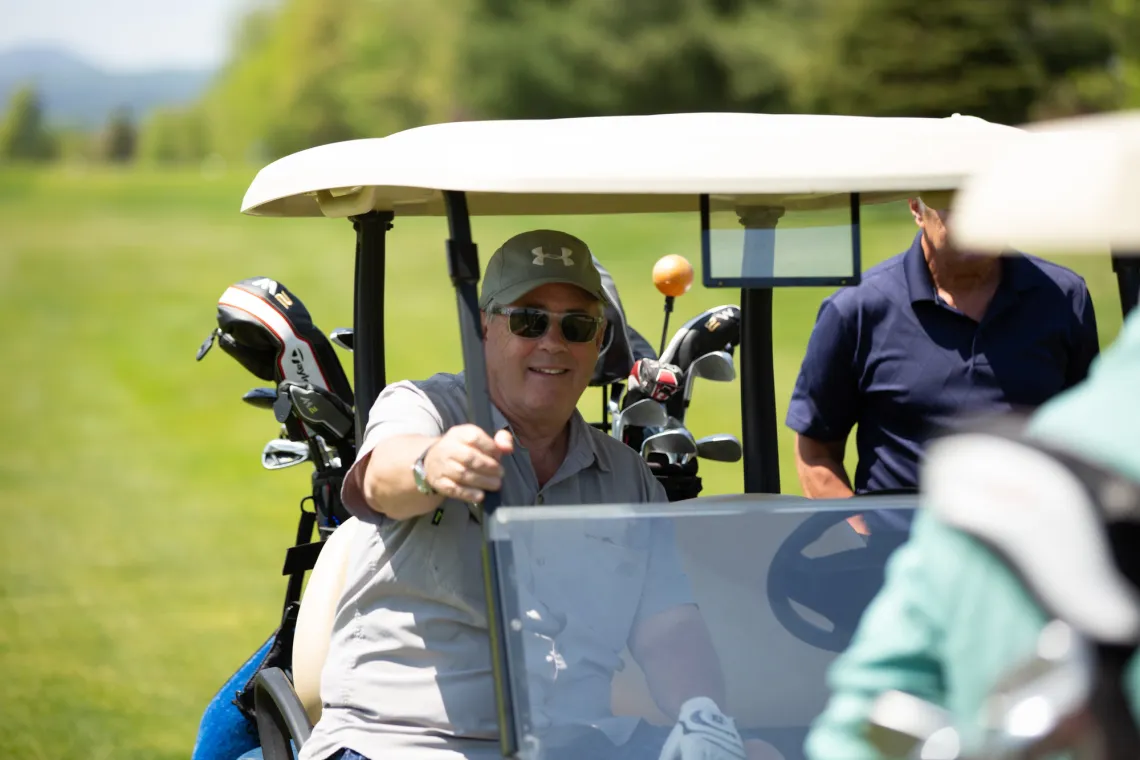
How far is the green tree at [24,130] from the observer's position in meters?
82.6

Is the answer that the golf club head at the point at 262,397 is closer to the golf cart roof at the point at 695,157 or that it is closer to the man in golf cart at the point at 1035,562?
the golf cart roof at the point at 695,157

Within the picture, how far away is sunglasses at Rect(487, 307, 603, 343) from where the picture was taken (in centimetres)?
263

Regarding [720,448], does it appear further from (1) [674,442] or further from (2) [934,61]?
(2) [934,61]

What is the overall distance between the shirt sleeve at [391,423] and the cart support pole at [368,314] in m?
0.47

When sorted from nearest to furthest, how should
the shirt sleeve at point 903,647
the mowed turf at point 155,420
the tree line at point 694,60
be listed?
the shirt sleeve at point 903,647, the mowed turf at point 155,420, the tree line at point 694,60

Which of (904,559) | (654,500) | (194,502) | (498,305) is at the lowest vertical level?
(194,502)

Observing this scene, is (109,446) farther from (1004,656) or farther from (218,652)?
(1004,656)

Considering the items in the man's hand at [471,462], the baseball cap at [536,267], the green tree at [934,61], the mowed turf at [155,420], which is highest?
the green tree at [934,61]

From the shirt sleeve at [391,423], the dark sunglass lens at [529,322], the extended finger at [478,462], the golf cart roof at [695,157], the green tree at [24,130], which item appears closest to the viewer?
the golf cart roof at [695,157]

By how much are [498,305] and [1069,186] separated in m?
1.43

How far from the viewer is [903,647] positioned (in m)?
1.43

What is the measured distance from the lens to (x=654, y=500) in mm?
2799

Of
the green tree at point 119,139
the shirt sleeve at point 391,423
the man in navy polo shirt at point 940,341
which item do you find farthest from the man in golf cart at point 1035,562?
the green tree at point 119,139

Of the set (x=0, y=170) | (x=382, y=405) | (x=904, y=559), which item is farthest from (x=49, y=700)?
(x=0, y=170)
